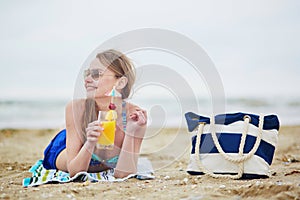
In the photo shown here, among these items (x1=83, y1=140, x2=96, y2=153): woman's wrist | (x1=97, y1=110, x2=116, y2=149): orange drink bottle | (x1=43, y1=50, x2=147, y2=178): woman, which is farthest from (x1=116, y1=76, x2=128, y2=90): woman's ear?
(x1=83, y1=140, x2=96, y2=153): woman's wrist

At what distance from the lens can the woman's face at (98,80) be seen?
330 cm

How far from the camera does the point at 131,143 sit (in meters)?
3.27

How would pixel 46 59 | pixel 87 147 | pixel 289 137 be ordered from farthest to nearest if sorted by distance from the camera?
pixel 46 59 < pixel 289 137 < pixel 87 147

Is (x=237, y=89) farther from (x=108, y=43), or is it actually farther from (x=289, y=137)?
(x=108, y=43)

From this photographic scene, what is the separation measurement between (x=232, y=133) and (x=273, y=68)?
51.3 ft

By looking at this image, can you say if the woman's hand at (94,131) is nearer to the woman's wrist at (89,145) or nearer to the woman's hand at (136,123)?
the woman's wrist at (89,145)

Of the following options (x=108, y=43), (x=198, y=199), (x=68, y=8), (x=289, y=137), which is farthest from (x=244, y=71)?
(x=198, y=199)

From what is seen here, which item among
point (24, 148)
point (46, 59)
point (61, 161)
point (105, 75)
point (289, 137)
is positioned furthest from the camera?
point (46, 59)

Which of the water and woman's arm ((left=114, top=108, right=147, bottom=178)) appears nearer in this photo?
woman's arm ((left=114, top=108, right=147, bottom=178))

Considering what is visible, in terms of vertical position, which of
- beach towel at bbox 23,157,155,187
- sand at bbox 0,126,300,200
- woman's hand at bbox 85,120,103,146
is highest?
woman's hand at bbox 85,120,103,146

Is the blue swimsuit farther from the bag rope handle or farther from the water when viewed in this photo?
the water

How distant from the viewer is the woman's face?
3299 mm

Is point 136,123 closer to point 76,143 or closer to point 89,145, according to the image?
point 89,145

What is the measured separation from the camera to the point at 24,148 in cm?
637
